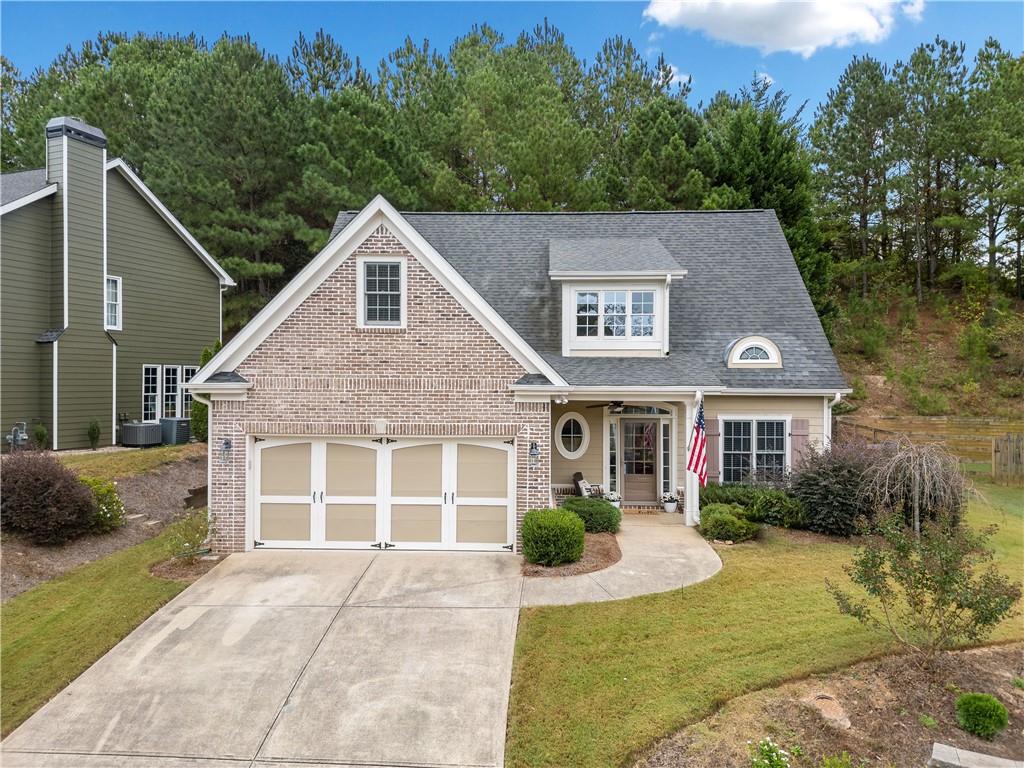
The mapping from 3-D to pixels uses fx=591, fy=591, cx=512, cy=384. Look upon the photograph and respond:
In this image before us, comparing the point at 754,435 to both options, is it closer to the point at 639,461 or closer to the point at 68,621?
the point at 639,461

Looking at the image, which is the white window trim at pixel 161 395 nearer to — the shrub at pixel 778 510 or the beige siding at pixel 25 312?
the beige siding at pixel 25 312

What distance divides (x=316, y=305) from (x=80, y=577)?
589 cm

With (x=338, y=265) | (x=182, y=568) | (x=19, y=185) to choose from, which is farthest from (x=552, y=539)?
(x=19, y=185)

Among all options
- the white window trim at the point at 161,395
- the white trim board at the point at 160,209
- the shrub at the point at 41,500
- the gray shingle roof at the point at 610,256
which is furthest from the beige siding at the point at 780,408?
the white trim board at the point at 160,209

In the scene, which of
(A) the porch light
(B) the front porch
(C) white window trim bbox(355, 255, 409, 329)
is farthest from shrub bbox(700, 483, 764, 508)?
(C) white window trim bbox(355, 255, 409, 329)

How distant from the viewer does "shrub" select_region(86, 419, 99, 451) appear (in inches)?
707

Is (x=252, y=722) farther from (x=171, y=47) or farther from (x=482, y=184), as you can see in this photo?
(x=171, y=47)

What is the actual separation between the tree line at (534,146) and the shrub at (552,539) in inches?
696

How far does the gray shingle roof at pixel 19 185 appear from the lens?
17328 mm

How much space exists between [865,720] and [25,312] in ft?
70.2

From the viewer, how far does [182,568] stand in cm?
986

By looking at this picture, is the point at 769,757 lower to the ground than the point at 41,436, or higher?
lower

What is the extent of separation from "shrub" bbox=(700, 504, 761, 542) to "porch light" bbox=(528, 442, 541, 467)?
382 centimetres

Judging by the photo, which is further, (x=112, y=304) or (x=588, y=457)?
(x=112, y=304)
